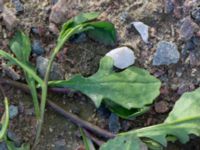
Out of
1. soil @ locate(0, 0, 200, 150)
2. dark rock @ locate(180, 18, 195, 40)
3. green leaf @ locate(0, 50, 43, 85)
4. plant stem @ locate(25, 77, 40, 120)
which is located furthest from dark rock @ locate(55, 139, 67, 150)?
dark rock @ locate(180, 18, 195, 40)

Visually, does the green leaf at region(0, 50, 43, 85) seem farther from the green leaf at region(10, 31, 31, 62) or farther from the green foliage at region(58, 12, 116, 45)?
the green foliage at region(58, 12, 116, 45)

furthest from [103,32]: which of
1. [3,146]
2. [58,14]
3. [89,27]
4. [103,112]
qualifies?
[3,146]

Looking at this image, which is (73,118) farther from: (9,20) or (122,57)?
(9,20)

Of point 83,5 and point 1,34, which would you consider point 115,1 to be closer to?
point 83,5

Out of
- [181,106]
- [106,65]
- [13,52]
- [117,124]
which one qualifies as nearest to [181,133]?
[181,106]

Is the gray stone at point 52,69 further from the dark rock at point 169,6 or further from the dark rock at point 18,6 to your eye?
the dark rock at point 169,6

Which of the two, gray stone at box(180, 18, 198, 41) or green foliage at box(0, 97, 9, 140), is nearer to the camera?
green foliage at box(0, 97, 9, 140)
